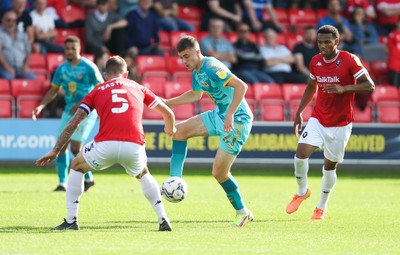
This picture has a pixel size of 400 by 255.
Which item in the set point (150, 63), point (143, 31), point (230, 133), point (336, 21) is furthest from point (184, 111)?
point (230, 133)

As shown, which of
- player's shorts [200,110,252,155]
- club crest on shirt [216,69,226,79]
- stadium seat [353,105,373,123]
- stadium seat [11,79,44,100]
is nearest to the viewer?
club crest on shirt [216,69,226,79]

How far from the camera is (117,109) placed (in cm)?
966

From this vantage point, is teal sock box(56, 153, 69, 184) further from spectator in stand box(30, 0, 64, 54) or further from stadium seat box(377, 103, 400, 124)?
stadium seat box(377, 103, 400, 124)

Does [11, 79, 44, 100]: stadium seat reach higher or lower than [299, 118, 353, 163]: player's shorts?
lower

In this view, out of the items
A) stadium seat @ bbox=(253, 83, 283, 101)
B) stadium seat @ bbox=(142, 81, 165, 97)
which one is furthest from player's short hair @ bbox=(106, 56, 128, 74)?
stadium seat @ bbox=(253, 83, 283, 101)

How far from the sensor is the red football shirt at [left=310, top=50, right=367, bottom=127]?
11500mm

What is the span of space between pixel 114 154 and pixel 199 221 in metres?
2.04

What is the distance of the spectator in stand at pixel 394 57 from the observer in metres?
22.4

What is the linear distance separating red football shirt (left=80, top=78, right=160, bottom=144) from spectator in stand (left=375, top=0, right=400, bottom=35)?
1564 centimetres

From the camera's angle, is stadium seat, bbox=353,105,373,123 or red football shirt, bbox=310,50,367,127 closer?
red football shirt, bbox=310,50,367,127

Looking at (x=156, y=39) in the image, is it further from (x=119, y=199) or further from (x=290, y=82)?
(x=119, y=199)

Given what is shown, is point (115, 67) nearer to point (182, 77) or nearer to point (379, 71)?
point (182, 77)

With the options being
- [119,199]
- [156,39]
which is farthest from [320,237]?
[156,39]

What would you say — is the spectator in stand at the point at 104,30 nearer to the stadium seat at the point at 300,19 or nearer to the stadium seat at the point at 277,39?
the stadium seat at the point at 277,39
